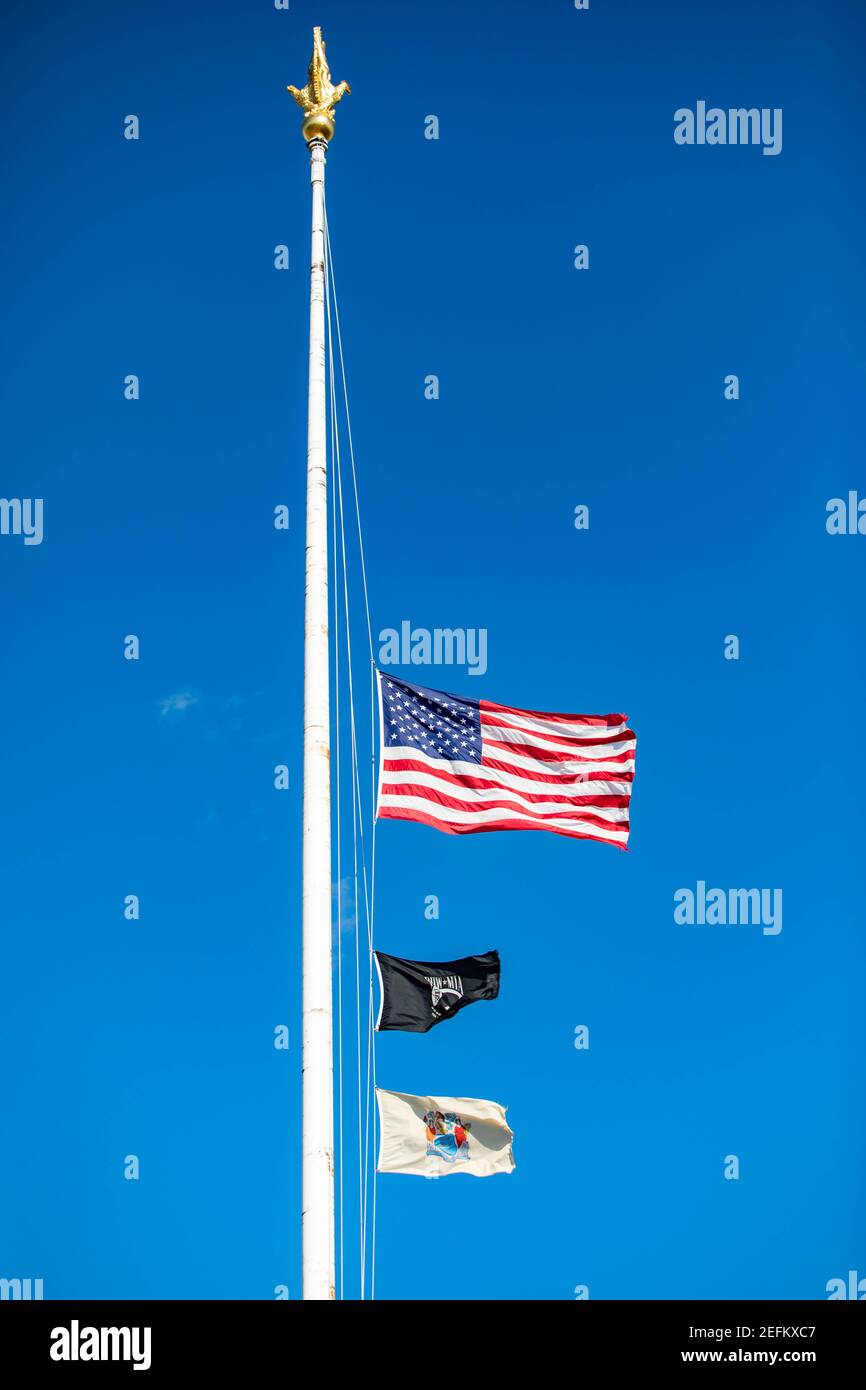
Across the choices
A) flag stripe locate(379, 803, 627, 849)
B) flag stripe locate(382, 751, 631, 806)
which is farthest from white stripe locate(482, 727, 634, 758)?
flag stripe locate(379, 803, 627, 849)

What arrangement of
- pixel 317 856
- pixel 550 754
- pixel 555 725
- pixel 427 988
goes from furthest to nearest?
pixel 555 725, pixel 550 754, pixel 427 988, pixel 317 856

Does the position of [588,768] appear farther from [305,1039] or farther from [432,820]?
[305,1039]

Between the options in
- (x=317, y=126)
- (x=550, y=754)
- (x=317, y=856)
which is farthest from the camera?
(x=317, y=126)

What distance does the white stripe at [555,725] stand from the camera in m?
22.9

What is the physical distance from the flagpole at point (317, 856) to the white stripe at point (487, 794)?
148 centimetres

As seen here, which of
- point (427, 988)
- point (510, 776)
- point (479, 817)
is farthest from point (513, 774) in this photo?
point (427, 988)

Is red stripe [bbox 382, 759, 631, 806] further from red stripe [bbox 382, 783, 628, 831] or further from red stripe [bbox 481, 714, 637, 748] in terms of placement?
red stripe [bbox 481, 714, 637, 748]

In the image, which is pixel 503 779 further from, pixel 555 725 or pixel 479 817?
pixel 555 725

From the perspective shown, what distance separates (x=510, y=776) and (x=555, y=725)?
1398 millimetres

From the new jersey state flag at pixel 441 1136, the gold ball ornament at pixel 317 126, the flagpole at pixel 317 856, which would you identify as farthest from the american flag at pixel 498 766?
the gold ball ornament at pixel 317 126

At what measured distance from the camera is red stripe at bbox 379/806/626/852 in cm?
2066

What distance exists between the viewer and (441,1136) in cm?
2170

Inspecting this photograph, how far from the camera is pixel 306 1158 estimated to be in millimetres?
17438

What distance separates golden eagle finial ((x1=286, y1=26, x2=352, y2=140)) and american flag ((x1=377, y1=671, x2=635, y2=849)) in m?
9.91
